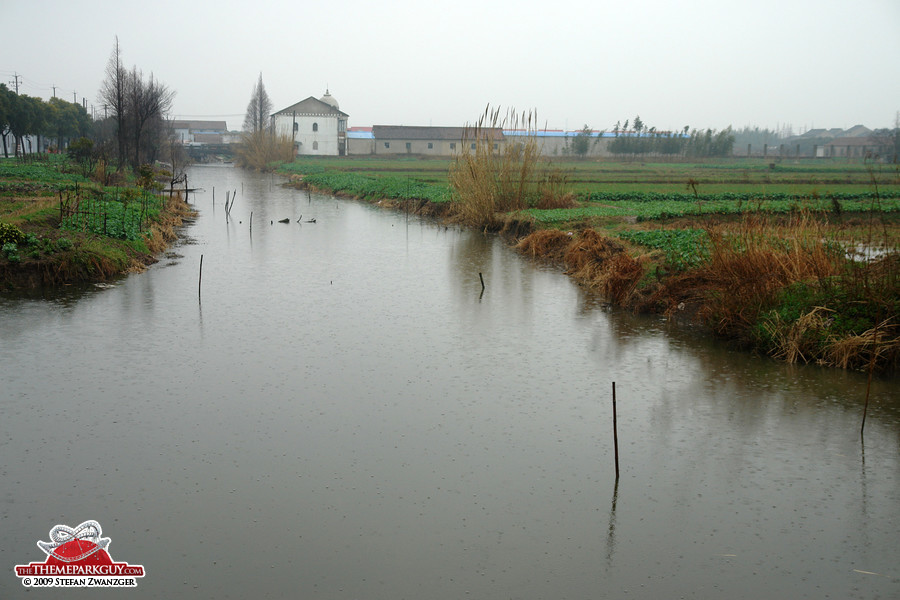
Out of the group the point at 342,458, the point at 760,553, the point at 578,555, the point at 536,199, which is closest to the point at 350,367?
the point at 342,458

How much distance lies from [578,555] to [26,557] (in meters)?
4.11

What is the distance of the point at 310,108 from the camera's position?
92750mm

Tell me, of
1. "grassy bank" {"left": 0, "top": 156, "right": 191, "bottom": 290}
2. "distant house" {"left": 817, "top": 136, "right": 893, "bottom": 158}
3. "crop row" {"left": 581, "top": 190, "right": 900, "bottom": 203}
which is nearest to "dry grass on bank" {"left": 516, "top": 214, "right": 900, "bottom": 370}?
"grassy bank" {"left": 0, "top": 156, "right": 191, "bottom": 290}

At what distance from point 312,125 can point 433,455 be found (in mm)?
89595

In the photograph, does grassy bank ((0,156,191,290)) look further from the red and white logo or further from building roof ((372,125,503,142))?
building roof ((372,125,503,142))

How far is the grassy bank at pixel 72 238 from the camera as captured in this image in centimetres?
1483

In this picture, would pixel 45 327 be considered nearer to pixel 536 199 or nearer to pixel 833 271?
pixel 833 271

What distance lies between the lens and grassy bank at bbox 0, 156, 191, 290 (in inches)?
584

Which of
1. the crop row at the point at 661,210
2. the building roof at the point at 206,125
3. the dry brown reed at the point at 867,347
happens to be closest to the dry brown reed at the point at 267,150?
the crop row at the point at 661,210

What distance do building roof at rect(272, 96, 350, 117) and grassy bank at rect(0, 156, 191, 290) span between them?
70.4 m

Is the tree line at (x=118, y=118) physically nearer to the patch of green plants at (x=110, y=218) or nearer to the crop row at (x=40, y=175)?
the crop row at (x=40, y=175)

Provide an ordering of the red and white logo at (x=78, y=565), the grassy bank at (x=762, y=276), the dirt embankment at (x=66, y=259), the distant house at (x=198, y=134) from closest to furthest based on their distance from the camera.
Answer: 1. the red and white logo at (x=78, y=565)
2. the grassy bank at (x=762, y=276)
3. the dirt embankment at (x=66, y=259)
4. the distant house at (x=198, y=134)

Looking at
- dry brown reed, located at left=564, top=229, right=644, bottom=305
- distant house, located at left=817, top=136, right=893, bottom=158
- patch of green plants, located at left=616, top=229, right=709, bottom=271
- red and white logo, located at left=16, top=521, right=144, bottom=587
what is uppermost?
distant house, located at left=817, top=136, right=893, bottom=158

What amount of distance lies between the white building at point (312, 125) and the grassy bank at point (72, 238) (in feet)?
229
